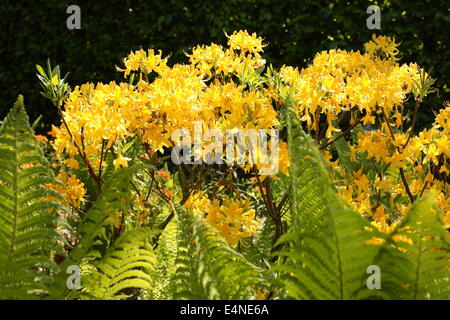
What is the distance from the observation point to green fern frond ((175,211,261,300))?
1235 mm

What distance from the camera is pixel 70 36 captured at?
7.18 meters

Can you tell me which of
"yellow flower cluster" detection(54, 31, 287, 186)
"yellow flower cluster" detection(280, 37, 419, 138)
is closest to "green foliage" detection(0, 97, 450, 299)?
"yellow flower cluster" detection(54, 31, 287, 186)

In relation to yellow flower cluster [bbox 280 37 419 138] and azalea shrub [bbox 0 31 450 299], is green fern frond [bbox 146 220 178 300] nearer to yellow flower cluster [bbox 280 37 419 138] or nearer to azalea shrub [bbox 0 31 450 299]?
azalea shrub [bbox 0 31 450 299]

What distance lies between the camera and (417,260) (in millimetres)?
1171

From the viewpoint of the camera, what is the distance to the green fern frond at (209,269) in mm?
1235

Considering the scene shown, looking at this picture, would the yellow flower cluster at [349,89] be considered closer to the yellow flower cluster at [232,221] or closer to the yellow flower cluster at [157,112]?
the yellow flower cluster at [157,112]

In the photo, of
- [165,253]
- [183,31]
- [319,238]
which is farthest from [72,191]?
[183,31]

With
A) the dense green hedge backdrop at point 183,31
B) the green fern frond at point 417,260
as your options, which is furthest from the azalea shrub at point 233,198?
the dense green hedge backdrop at point 183,31

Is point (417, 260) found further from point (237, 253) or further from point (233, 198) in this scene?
point (233, 198)

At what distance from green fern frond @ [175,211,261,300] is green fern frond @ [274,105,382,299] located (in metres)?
0.10
